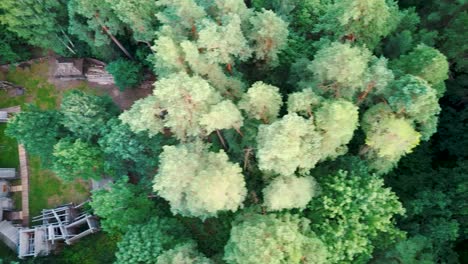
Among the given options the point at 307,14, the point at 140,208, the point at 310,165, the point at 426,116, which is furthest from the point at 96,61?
the point at 426,116

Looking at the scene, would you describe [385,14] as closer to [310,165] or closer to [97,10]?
[310,165]

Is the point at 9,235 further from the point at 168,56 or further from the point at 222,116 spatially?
the point at 222,116

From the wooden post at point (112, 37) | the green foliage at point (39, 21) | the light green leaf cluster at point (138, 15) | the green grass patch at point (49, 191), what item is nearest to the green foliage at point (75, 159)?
the green grass patch at point (49, 191)

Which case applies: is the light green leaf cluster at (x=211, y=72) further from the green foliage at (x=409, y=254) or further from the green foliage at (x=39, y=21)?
the green foliage at (x=39, y=21)

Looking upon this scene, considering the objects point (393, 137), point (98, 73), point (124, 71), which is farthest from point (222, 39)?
point (98, 73)

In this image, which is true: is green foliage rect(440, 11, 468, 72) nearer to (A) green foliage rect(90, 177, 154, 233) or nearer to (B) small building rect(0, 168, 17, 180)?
(A) green foliage rect(90, 177, 154, 233)

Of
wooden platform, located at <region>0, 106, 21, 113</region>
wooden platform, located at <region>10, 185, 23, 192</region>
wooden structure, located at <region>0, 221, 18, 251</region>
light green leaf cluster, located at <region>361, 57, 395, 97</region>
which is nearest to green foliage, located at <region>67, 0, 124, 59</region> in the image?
wooden platform, located at <region>0, 106, 21, 113</region>
